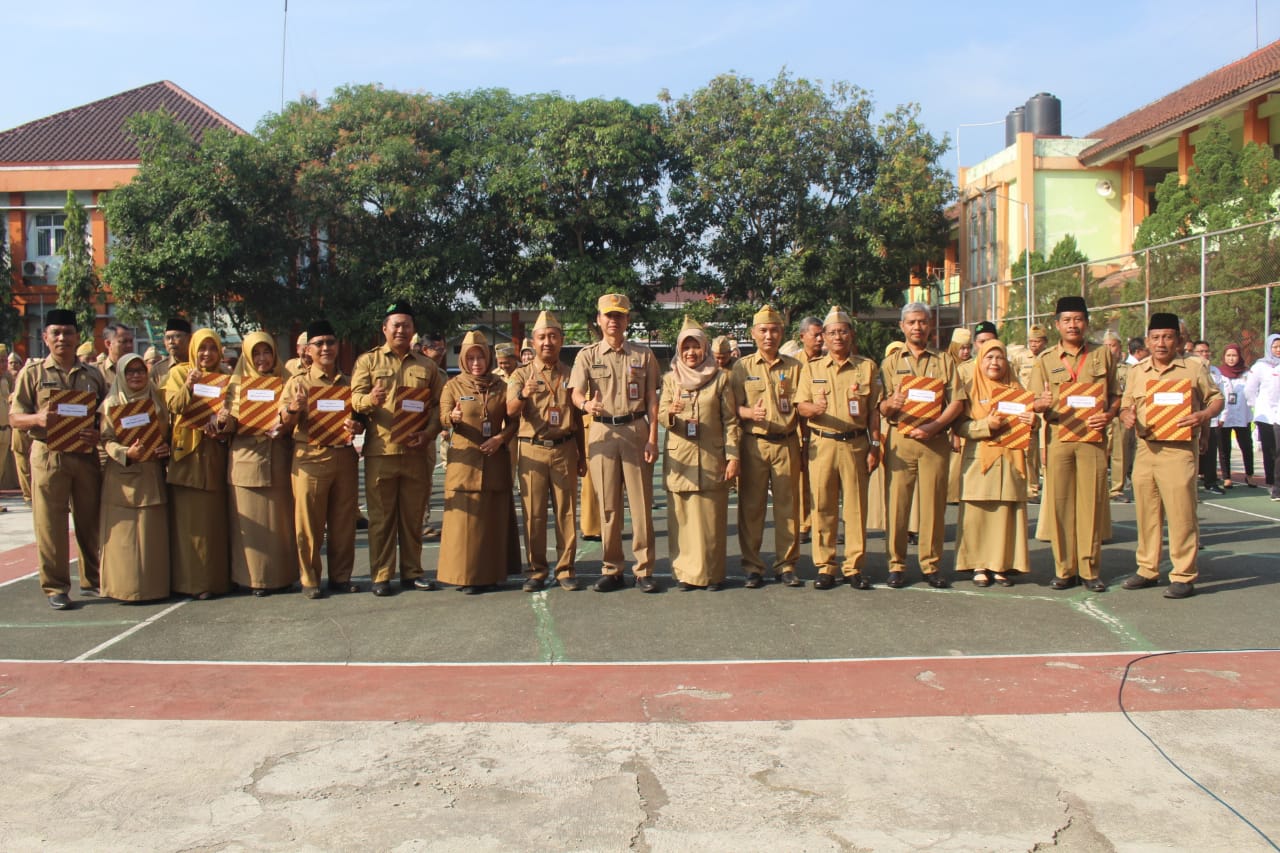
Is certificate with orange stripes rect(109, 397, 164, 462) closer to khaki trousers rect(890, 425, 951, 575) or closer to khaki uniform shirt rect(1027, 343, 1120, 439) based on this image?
khaki trousers rect(890, 425, 951, 575)

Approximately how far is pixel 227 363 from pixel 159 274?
18.8 m

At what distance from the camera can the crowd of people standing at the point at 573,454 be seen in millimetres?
7727

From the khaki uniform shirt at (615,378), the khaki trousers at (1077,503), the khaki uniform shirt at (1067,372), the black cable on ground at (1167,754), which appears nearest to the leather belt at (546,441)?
the khaki uniform shirt at (615,378)

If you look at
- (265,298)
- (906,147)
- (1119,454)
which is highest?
(906,147)

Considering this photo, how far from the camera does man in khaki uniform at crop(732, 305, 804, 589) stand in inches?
316

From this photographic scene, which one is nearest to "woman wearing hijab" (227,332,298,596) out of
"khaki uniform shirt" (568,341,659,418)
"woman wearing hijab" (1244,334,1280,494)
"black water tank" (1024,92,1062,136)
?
"khaki uniform shirt" (568,341,659,418)

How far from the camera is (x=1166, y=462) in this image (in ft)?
25.0

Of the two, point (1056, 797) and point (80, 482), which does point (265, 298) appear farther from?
point (1056, 797)

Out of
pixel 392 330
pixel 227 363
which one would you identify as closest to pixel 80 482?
pixel 227 363

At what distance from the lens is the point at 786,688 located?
18.4 ft

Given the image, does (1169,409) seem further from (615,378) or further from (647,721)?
(647,721)

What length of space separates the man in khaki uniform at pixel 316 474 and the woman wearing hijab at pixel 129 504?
0.98 metres

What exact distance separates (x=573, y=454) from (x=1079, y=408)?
149 inches

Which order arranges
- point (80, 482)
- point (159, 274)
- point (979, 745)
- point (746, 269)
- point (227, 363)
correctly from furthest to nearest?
point (746, 269) < point (159, 274) < point (227, 363) < point (80, 482) < point (979, 745)
